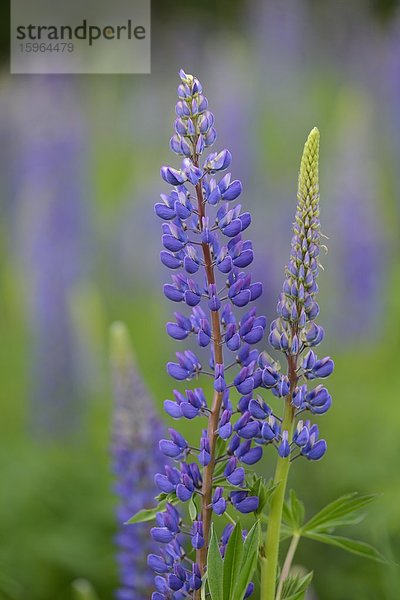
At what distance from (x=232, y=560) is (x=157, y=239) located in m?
2.75

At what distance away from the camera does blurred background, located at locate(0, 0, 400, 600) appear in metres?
2.29

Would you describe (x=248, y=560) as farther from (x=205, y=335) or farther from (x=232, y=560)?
(x=205, y=335)

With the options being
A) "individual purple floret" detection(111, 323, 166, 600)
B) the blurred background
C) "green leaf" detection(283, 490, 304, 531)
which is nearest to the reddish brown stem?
"green leaf" detection(283, 490, 304, 531)

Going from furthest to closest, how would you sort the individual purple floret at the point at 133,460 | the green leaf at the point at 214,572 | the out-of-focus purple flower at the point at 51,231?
the out-of-focus purple flower at the point at 51,231, the individual purple floret at the point at 133,460, the green leaf at the point at 214,572

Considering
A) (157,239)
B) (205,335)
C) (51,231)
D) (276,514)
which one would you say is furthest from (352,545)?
(157,239)

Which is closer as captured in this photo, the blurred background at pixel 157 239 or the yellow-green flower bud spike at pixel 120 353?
the yellow-green flower bud spike at pixel 120 353

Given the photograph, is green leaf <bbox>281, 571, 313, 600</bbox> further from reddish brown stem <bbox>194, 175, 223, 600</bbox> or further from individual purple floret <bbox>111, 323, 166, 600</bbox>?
individual purple floret <bbox>111, 323, 166, 600</bbox>

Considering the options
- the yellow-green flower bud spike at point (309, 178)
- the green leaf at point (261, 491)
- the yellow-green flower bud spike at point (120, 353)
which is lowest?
the green leaf at point (261, 491)

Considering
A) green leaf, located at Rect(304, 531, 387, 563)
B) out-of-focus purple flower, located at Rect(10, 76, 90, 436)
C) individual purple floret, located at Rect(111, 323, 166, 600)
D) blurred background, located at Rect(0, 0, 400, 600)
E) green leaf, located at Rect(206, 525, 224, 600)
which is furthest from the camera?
out-of-focus purple flower, located at Rect(10, 76, 90, 436)

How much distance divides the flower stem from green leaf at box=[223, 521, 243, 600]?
0.04 metres

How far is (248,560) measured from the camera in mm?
812

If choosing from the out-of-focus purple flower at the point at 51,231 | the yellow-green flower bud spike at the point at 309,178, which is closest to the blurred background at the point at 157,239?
the out-of-focus purple flower at the point at 51,231

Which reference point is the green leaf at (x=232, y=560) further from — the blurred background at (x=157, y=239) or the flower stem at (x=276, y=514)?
the blurred background at (x=157, y=239)

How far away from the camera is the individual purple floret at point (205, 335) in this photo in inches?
33.7
